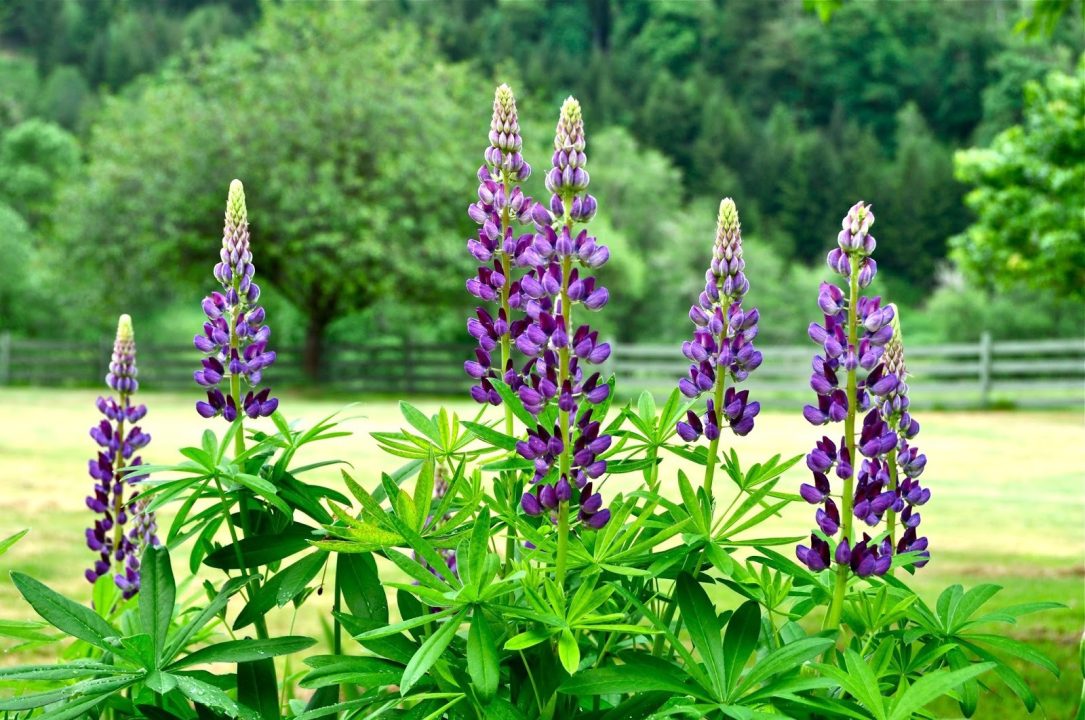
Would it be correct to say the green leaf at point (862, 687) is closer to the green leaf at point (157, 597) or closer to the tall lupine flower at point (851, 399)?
the tall lupine flower at point (851, 399)

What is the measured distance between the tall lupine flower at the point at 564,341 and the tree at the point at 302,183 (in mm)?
21921

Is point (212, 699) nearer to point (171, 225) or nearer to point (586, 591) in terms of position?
point (586, 591)

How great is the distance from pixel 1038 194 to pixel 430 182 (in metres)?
13.2

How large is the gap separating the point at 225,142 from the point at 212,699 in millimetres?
24365

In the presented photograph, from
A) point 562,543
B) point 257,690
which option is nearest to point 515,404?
point 562,543

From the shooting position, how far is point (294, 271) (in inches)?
992

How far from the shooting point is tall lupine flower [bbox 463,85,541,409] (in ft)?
6.66

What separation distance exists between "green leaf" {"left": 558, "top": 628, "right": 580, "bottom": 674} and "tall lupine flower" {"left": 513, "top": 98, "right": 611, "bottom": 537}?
5.5 inches

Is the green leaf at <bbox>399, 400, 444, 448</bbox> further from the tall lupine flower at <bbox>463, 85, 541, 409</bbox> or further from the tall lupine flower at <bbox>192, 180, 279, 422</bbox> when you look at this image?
the tall lupine flower at <bbox>192, 180, 279, 422</bbox>

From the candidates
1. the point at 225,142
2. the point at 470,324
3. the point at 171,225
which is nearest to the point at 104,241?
the point at 171,225

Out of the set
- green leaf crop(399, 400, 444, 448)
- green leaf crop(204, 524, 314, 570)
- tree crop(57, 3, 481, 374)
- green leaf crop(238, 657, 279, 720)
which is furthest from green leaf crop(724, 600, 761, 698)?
tree crop(57, 3, 481, 374)

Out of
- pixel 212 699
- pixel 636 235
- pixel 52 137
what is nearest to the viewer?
pixel 212 699

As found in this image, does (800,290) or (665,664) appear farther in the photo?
(800,290)

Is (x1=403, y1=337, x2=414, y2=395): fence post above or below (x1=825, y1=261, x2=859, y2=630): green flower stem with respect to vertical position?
below
